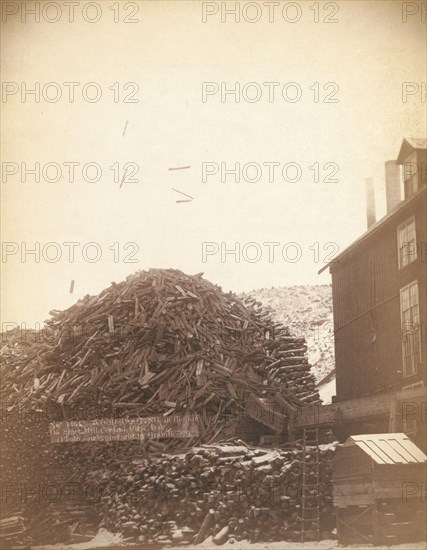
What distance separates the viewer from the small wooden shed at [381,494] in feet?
24.8

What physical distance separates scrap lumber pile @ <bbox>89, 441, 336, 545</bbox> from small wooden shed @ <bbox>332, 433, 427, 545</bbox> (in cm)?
27

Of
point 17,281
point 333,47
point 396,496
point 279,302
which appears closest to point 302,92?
point 333,47

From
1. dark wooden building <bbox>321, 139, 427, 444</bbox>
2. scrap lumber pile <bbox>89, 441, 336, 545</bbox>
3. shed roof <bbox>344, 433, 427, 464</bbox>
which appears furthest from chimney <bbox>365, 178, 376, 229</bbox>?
scrap lumber pile <bbox>89, 441, 336, 545</bbox>

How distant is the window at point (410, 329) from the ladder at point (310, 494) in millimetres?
1541

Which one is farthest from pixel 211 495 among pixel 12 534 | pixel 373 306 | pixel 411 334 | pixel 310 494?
pixel 373 306

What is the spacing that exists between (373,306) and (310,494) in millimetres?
2741

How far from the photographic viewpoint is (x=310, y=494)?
8008mm

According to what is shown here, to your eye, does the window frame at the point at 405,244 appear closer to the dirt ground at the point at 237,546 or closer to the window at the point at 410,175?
the window at the point at 410,175

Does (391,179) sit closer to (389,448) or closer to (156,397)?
(389,448)

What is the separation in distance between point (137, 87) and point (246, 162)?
1697 mm

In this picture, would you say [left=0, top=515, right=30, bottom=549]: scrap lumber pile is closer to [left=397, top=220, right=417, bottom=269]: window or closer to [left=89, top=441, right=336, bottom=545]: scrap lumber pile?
[left=89, top=441, right=336, bottom=545]: scrap lumber pile

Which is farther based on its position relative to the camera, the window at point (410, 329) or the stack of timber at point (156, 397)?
the window at point (410, 329)

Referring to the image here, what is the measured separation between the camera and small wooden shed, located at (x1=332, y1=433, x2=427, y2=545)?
24.8ft

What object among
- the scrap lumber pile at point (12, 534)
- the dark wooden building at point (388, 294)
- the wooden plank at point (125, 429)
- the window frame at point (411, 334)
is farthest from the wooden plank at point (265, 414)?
the scrap lumber pile at point (12, 534)
